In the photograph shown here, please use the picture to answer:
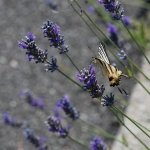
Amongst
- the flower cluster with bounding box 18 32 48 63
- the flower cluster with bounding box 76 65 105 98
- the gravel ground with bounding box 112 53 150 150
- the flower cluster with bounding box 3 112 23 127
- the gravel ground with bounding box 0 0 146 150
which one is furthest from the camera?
the gravel ground with bounding box 0 0 146 150

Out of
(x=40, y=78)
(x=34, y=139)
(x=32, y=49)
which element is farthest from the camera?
(x=40, y=78)

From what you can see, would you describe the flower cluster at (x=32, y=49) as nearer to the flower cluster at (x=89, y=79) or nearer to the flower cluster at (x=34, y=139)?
the flower cluster at (x=89, y=79)

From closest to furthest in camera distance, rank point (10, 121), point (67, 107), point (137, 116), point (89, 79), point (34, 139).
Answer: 1. point (89, 79)
2. point (67, 107)
3. point (34, 139)
4. point (10, 121)
5. point (137, 116)

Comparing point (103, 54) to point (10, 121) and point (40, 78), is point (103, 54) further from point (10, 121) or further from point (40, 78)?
point (40, 78)

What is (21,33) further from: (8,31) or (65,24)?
(65,24)

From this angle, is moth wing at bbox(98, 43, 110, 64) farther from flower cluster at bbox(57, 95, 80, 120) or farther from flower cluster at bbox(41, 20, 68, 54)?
flower cluster at bbox(57, 95, 80, 120)

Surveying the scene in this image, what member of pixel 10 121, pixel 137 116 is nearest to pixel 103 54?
pixel 10 121

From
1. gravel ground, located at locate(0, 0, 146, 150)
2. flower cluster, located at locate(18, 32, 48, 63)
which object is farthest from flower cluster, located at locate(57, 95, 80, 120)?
gravel ground, located at locate(0, 0, 146, 150)

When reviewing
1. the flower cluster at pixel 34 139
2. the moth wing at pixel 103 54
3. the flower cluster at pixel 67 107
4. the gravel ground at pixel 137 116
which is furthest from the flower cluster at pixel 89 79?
the gravel ground at pixel 137 116
